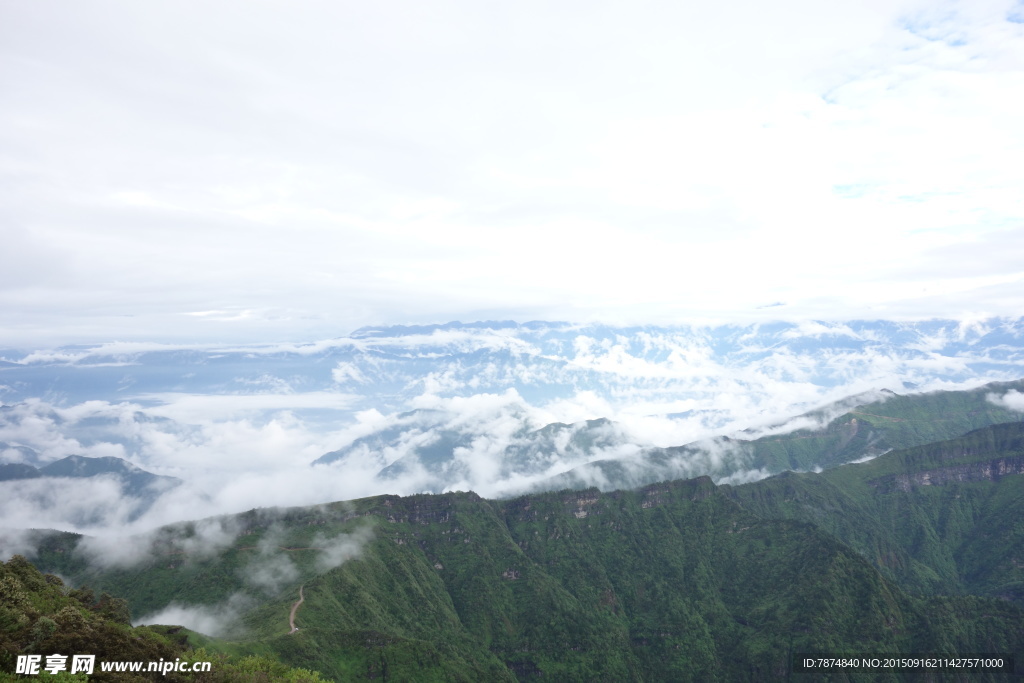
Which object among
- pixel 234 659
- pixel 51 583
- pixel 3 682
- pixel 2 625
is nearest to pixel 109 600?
pixel 51 583

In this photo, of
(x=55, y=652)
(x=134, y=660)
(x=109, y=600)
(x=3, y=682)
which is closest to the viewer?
(x=3, y=682)

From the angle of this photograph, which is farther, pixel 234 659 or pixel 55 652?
pixel 234 659

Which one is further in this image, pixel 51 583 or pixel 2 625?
pixel 51 583

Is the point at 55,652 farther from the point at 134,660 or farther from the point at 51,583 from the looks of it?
the point at 51,583

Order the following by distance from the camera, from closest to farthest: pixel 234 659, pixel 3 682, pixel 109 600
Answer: pixel 3 682
pixel 109 600
pixel 234 659

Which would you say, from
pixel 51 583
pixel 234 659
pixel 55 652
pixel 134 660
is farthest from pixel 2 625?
pixel 234 659

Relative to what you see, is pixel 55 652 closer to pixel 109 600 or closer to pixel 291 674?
pixel 291 674

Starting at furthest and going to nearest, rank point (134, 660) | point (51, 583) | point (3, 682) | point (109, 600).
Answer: point (109, 600) → point (51, 583) → point (134, 660) → point (3, 682)

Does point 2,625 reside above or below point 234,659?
above

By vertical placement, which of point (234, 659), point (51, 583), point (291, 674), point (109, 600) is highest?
point (51, 583)
